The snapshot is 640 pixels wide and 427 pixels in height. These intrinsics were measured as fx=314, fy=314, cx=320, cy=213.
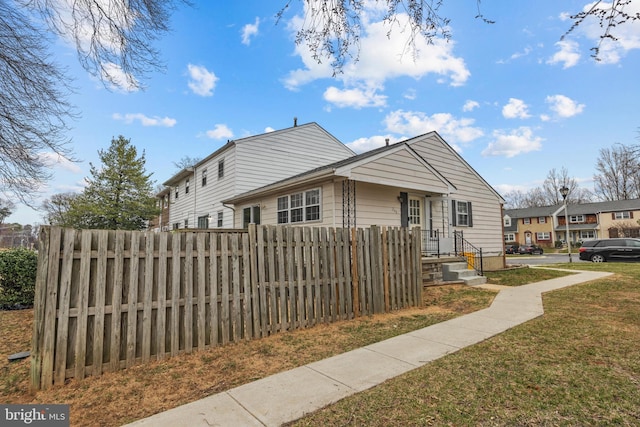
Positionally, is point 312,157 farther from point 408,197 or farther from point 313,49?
point 313,49

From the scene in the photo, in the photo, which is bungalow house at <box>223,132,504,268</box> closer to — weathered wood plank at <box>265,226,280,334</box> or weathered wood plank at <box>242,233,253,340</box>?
weathered wood plank at <box>265,226,280,334</box>

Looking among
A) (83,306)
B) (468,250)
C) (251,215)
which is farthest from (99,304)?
(468,250)

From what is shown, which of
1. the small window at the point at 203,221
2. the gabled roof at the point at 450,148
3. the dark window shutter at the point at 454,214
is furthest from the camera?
the small window at the point at 203,221

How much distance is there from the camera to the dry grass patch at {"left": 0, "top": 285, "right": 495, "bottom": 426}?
9.44 feet

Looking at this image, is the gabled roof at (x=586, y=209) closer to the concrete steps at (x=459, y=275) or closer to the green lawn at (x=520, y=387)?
the concrete steps at (x=459, y=275)

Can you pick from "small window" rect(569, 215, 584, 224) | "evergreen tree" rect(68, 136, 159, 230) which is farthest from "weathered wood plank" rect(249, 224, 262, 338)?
"small window" rect(569, 215, 584, 224)

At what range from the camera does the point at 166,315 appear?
4.02 m

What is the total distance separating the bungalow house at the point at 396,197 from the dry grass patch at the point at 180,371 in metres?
4.75

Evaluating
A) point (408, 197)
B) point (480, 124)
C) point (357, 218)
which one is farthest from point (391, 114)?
point (480, 124)

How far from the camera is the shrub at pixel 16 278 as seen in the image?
661 cm

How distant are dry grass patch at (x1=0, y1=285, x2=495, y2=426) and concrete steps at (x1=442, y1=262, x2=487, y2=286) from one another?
4.75m

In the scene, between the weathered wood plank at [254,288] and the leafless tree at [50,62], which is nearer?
the leafless tree at [50,62]

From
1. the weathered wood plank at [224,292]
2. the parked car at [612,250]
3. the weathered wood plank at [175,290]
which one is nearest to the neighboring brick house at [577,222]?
the parked car at [612,250]

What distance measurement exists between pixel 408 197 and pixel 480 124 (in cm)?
696
